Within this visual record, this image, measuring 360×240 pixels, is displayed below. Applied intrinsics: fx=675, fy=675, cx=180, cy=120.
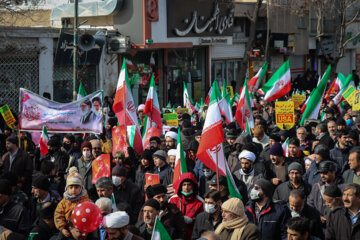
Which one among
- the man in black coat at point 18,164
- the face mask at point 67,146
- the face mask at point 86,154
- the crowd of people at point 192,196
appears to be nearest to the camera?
the crowd of people at point 192,196

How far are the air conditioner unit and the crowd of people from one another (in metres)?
12.8

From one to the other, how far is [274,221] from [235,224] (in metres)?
0.71

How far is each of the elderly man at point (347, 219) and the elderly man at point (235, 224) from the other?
3.24ft

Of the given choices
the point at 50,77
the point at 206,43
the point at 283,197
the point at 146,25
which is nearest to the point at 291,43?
the point at 206,43

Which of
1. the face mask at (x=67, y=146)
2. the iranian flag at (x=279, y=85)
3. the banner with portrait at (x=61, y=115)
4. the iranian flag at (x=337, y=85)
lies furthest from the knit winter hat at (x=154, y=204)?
the iranian flag at (x=337, y=85)

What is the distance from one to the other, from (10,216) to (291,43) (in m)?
29.7

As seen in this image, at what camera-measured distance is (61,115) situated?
1172 centimetres

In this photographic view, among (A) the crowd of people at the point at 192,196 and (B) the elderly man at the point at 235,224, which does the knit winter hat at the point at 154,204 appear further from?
(B) the elderly man at the point at 235,224

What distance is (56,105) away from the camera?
466 inches

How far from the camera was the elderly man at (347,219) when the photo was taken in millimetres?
6496

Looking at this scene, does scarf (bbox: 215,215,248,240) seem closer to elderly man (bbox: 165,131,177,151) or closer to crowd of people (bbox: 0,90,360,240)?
crowd of people (bbox: 0,90,360,240)

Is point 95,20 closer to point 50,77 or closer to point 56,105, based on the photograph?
point 50,77

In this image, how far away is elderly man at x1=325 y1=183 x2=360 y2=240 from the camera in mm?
6496

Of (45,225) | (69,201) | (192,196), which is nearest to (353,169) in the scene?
(192,196)
